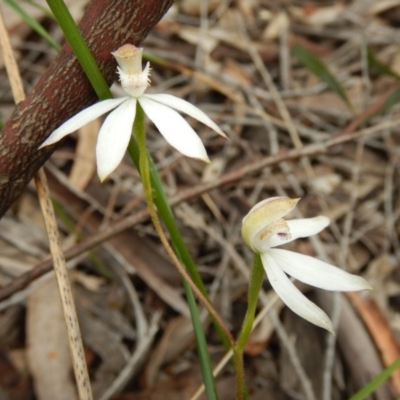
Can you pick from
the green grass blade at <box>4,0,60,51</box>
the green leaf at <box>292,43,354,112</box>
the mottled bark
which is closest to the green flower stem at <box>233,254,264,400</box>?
the mottled bark

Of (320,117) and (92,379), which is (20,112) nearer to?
(92,379)

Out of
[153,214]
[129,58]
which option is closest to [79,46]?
[129,58]

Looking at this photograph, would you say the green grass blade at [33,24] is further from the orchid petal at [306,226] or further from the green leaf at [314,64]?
the green leaf at [314,64]

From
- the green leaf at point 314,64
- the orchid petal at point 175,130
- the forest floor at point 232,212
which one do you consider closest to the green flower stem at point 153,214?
the orchid petal at point 175,130

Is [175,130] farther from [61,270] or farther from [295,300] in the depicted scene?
[61,270]

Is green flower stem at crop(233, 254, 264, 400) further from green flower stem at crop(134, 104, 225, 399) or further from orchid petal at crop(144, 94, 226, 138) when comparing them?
orchid petal at crop(144, 94, 226, 138)
